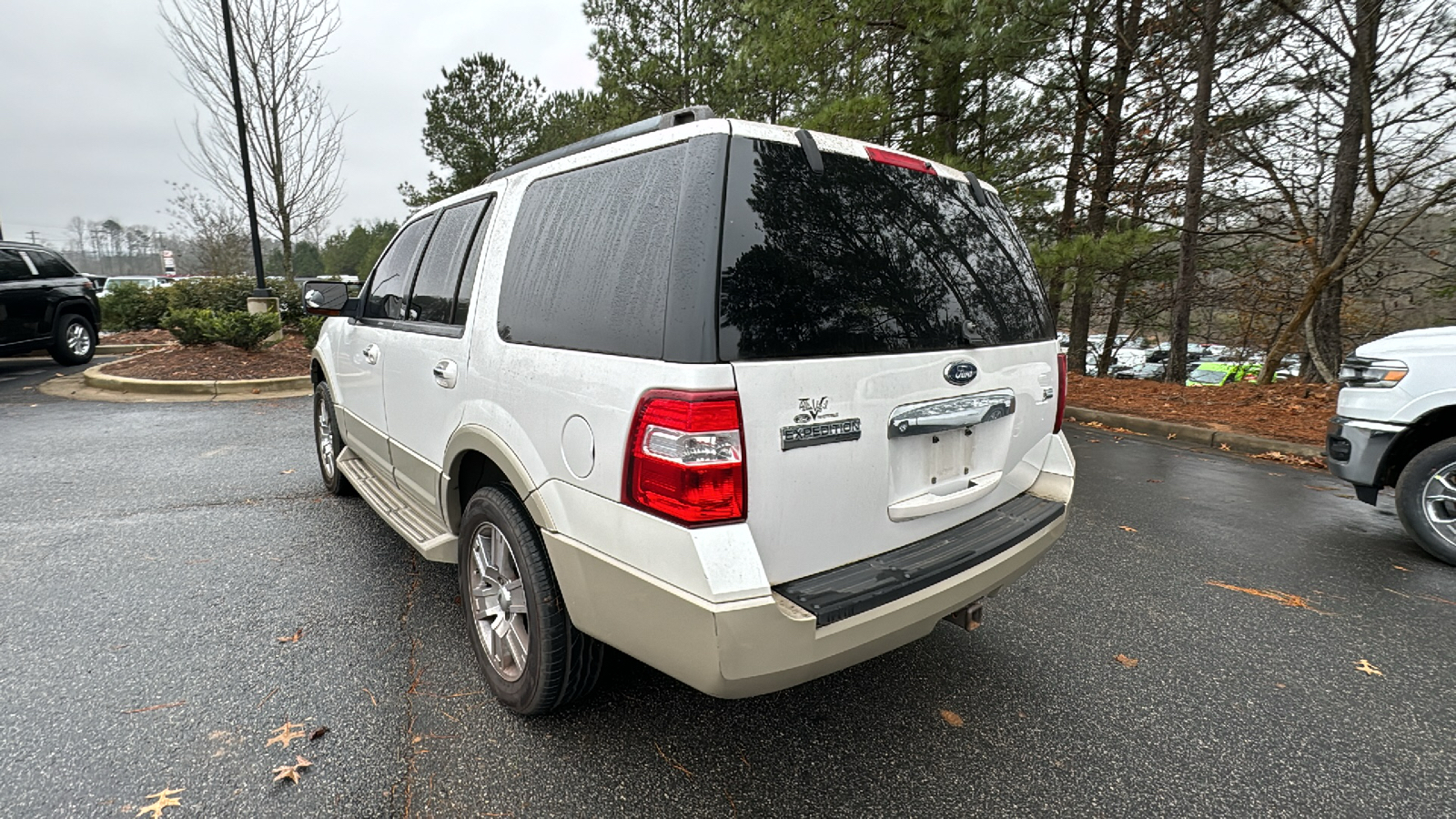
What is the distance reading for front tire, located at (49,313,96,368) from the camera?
943cm

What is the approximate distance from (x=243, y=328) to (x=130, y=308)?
7.55m

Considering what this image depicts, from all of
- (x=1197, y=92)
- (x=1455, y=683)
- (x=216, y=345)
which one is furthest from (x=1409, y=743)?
(x=216, y=345)

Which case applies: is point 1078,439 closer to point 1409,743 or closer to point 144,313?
point 1409,743

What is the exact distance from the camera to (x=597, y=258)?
1.86m

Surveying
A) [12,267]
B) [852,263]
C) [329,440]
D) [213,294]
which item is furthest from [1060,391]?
[213,294]

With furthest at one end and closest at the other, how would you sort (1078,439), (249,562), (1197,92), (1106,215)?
(1106,215) → (1197,92) → (1078,439) → (249,562)

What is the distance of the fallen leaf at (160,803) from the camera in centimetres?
175

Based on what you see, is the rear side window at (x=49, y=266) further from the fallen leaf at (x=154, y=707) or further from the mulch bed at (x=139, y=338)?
the fallen leaf at (x=154, y=707)

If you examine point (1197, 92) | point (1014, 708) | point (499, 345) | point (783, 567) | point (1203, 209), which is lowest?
point (1014, 708)

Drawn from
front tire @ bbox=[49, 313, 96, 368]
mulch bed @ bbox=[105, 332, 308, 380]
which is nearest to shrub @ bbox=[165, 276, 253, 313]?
front tire @ bbox=[49, 313, 96, 368]

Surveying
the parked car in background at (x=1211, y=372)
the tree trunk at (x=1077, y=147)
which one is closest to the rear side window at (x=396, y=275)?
the tree trunk at (x=1077, y=147)

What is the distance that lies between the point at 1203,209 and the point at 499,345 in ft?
42.0

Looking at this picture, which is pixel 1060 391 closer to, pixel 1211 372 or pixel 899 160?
pixel 899 160

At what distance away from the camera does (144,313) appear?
45.8 feet
